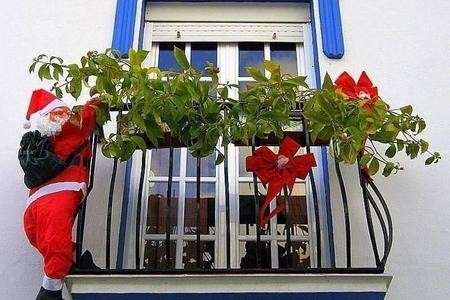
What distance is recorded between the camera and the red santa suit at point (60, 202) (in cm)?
352

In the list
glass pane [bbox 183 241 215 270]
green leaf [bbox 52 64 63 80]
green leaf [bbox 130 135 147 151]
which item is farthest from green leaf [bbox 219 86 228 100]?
glass pane [bbox 183 241 215 270]

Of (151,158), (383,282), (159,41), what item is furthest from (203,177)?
(383,282)

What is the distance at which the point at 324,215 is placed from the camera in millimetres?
4234

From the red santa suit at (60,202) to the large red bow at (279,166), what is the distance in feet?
3.06

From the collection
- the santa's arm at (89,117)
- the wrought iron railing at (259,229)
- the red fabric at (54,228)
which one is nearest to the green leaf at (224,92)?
the wrought iron railing at (259,229)

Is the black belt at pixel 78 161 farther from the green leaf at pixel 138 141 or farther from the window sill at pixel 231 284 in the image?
the window sill at pixel 231 284

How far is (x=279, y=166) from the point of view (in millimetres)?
3820

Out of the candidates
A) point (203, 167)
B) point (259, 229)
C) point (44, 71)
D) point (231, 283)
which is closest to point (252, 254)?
point (259, 229)

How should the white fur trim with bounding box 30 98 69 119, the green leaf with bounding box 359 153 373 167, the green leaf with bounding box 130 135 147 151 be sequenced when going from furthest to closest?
1. the white fur trim with bounding box 30 98 69 119
2. the green leaf with bounding box 359 153 373 167
3. the green leaf with bounding box 130 135 147 151

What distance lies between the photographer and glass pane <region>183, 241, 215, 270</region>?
13.7ft

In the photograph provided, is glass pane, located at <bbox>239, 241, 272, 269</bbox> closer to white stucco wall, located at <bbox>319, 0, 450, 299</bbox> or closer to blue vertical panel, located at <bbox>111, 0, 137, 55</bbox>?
white stucco wall, located at <bbox>319, 0, 450, 299</bbox>

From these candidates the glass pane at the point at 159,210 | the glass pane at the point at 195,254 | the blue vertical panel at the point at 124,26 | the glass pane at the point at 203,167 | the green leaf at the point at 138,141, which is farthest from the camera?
the blue vertical panel at the point at 124,26

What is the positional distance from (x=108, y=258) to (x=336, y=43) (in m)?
2.18

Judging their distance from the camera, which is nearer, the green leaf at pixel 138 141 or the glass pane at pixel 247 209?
the green leaf at pixel 138 141
